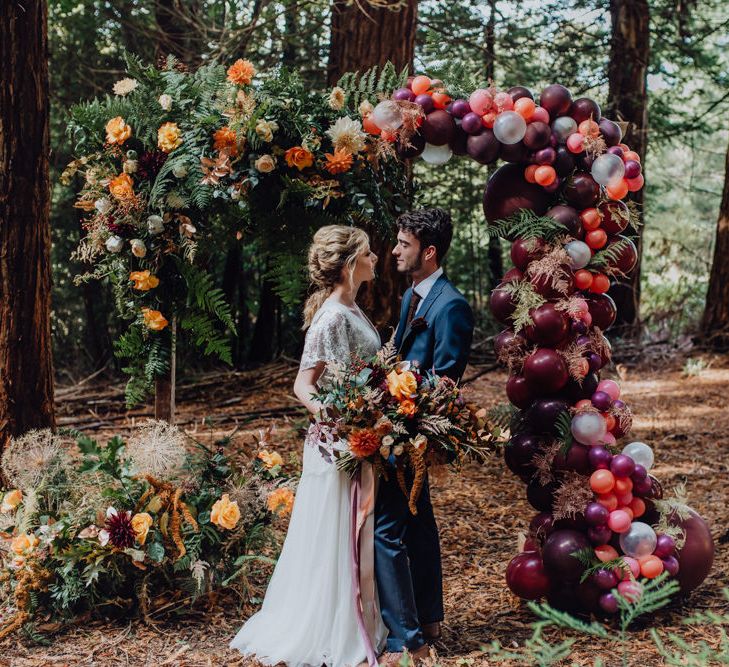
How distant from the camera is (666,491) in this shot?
5723 millimetres

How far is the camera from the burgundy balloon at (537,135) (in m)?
3.68

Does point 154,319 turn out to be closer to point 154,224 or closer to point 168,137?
point 154,224

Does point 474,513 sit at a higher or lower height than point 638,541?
lower

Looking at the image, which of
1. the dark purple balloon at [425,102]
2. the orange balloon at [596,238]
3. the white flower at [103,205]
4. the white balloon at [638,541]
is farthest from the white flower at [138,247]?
the white balloon at [638,541]

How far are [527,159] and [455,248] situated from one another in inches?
357

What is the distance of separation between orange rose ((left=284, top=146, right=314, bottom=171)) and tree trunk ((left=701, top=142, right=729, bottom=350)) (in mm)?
7473

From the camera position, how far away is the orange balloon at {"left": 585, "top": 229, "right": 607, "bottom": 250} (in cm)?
379

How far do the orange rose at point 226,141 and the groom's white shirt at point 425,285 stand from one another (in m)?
1.17

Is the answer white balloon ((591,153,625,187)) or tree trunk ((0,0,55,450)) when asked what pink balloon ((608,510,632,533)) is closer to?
white balloon ((591,153,625,187))

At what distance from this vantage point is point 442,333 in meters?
3.46

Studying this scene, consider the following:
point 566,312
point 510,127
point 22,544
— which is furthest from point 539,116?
point 22,544

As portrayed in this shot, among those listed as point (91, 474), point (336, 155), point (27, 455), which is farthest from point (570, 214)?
point (27, 455)

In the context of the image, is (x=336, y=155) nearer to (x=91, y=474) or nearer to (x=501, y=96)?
(x=501, y=96)

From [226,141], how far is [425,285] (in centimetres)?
125
